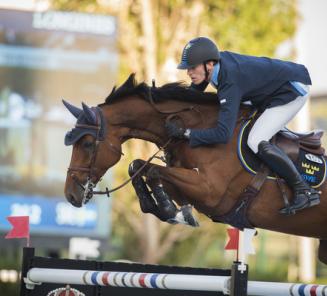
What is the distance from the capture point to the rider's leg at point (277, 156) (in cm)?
622

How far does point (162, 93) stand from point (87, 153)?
0.65 m

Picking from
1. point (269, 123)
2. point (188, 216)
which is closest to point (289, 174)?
point (269, 123)

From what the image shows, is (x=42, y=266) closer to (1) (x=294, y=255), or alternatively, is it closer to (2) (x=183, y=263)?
(2) (x=183, y=263)

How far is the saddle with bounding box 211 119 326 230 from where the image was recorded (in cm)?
629

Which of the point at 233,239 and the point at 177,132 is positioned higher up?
the point at 177,132

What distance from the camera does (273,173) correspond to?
20.8 ft

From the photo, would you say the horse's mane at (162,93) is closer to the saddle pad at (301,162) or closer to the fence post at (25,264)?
the saddle pad at (301,162)

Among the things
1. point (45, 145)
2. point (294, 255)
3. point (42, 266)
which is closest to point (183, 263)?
point (294, 255)

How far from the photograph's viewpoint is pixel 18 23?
12.5m

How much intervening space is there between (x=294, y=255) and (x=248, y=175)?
12839 mm

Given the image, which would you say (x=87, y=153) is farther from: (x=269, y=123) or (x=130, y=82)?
(x=269, y=123)

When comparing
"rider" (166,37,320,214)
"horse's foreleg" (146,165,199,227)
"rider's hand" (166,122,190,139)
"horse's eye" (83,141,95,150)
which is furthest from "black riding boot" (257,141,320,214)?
"horse's eye" (83,141,95,150)

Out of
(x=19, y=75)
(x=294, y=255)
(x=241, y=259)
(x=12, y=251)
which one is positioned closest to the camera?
(x=241, y=259)

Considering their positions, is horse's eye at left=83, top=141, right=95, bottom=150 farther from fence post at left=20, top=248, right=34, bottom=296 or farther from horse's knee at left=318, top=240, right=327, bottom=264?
horse's knee at left=318, top=240, right=327, bottom=264
